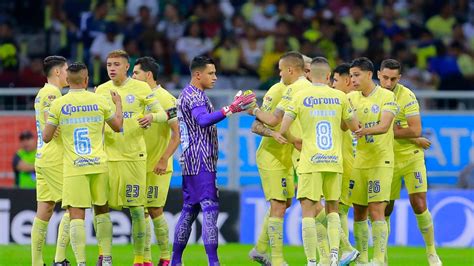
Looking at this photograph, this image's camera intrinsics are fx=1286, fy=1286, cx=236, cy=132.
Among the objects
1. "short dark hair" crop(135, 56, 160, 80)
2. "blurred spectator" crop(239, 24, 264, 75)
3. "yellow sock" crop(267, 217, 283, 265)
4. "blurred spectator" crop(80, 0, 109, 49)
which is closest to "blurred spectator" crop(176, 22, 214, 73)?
"blurred spectator" crop(239, 24, 264, 75)

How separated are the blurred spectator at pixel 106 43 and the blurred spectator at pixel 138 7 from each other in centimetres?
116

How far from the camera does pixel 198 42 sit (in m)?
25.2

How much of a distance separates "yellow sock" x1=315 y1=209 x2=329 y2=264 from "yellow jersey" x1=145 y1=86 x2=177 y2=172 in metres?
2.04

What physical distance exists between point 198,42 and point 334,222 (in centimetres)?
1106

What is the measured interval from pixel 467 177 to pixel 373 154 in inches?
248

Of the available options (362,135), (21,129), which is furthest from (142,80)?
(21,129)

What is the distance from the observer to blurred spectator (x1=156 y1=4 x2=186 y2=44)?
25500mm

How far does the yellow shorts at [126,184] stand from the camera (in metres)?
15.2

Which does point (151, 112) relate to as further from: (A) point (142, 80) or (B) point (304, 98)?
(B) point (304, 98)

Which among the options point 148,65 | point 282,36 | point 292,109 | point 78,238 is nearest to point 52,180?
point 78,238

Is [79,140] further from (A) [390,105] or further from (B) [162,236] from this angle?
(A) [390,105]

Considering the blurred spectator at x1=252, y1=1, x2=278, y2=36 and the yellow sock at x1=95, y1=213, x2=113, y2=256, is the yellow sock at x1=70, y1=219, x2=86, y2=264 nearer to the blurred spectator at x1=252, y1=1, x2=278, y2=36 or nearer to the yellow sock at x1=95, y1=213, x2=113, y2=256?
the yellow sock at x1=95, y1=213, x2=113, y2=256

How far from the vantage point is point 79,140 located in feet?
47.1

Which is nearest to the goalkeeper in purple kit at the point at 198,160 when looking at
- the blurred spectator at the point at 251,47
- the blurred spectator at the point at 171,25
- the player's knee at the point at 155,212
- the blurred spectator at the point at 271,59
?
the player's knee at the point at 155,212
